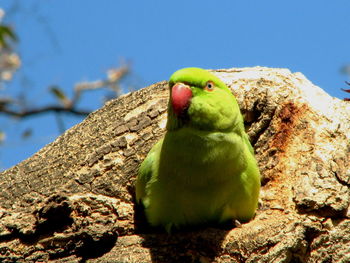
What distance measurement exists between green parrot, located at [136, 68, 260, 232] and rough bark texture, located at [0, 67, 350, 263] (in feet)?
0.46

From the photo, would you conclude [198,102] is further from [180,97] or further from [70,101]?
[70,101]

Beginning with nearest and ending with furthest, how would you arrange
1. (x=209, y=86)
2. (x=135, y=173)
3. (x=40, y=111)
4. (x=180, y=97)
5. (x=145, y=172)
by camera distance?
(x=180, y=97), (x=209, y=86), (x=145, y=172), (x=135, y=173), (x=40, y=111)

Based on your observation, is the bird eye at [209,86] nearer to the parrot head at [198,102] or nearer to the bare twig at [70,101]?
the parrot head at [198,102]

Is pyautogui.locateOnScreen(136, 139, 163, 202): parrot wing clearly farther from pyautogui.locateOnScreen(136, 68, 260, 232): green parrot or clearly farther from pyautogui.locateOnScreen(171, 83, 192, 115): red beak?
pyautogui.locateOnScreen(171, 83, 192, 115): red beak

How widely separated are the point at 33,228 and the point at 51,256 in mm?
214

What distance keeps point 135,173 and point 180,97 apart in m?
0.86

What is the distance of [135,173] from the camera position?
159 inches

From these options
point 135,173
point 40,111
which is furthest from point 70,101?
point 135,173

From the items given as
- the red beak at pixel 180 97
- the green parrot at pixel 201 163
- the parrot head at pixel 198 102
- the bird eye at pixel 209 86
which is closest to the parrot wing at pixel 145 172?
the green parrot at pixel 201 163

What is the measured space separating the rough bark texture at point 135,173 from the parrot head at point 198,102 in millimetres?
611

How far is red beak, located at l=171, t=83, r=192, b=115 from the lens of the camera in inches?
136

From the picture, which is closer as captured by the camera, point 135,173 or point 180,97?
point 180,97

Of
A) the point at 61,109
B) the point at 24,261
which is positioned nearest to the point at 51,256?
the point at 24,261

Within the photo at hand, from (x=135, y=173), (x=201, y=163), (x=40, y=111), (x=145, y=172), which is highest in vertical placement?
(x=40, y=111)
